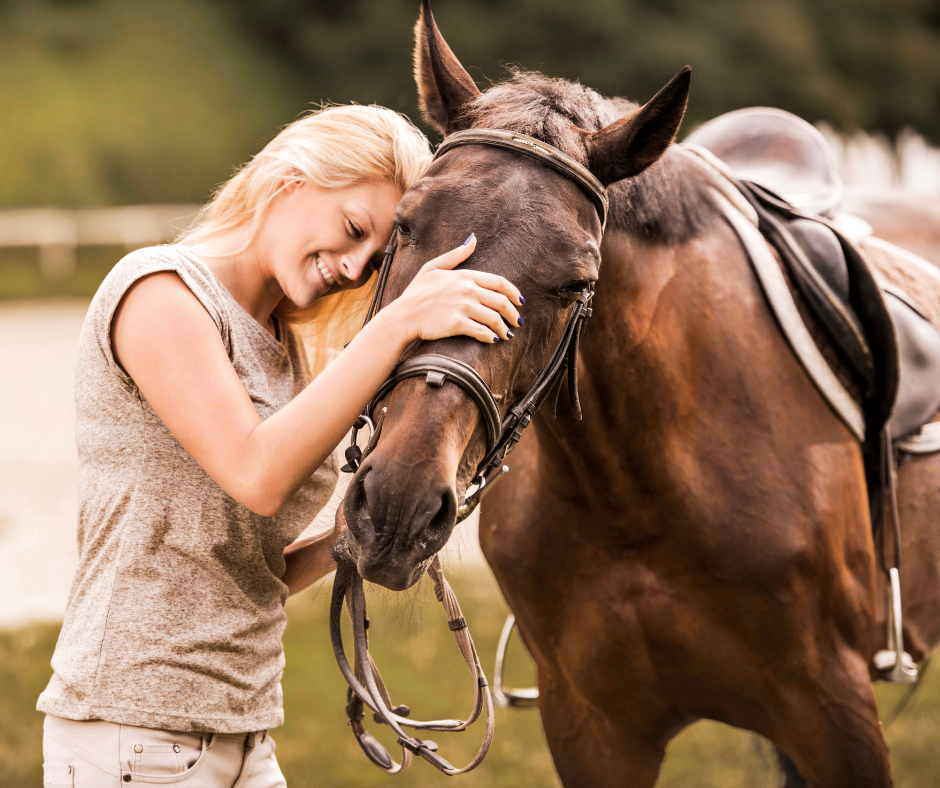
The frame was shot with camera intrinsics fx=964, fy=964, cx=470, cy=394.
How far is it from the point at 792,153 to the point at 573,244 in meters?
2.09

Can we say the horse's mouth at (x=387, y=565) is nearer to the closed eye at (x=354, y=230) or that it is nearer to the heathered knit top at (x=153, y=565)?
the heathered knit top at (x=153, y=565)

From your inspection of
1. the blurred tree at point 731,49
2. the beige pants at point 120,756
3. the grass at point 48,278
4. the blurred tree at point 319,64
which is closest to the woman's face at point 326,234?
the beige pants at point 120,756

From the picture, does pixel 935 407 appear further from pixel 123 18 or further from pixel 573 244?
pixel 123 18

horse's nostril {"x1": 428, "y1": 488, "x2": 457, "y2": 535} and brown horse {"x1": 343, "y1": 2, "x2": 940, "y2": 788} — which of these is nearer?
horse's nostril {"x1": 428, "y1": 488, "x2": 457, "y2": 535}

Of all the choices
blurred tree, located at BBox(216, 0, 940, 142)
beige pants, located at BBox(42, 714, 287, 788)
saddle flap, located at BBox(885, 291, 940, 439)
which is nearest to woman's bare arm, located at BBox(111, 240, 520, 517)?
beige pants, located at BBox(42, 714, 287, 788)

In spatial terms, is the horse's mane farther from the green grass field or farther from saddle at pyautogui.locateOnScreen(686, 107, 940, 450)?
the green grass field

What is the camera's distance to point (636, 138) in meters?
1.67

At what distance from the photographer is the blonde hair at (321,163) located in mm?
1729

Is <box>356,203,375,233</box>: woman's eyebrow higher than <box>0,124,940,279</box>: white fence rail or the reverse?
higher

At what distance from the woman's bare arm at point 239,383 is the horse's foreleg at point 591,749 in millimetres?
1253

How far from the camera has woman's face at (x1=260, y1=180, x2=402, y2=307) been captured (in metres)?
1.73

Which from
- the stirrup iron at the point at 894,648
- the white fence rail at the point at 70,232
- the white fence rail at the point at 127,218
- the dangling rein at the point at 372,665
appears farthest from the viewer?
the white fence rail at the point at 70,232

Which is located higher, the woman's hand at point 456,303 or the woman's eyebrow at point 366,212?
the woman's eyebrow at point 366,212

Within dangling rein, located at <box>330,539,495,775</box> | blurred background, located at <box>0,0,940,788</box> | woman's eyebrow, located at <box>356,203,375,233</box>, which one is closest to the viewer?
dangling rein, located at <box>330,539,495,775</box>
